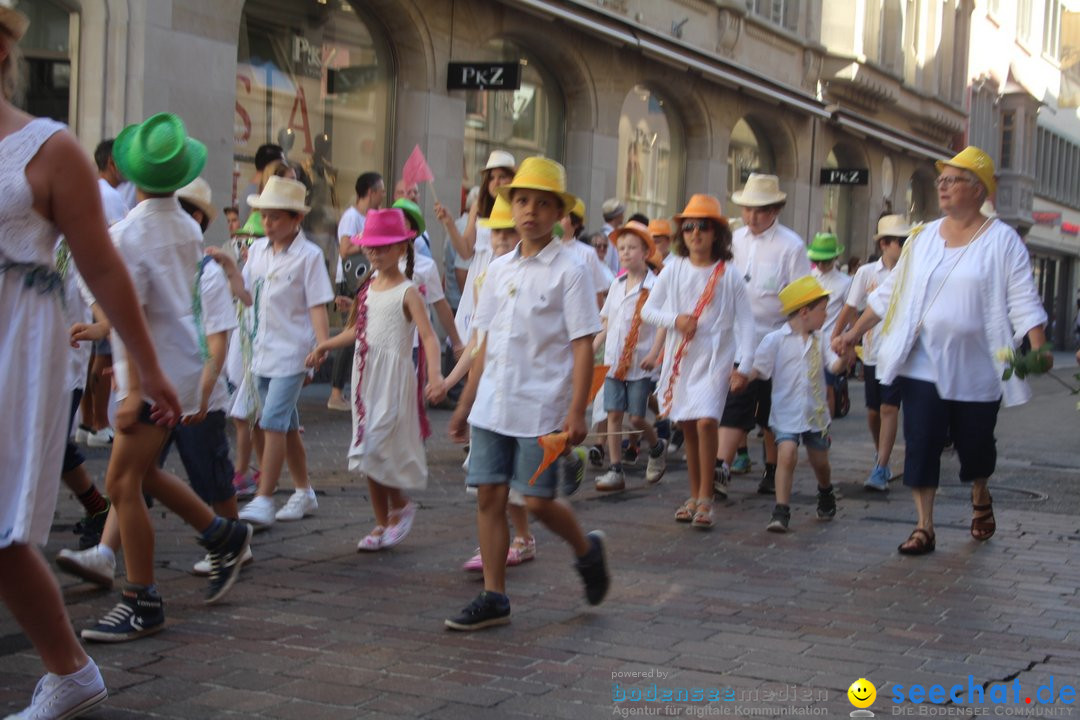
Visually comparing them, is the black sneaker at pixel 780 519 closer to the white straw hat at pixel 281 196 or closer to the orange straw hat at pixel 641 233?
the orange straw hat at pixel 641 233

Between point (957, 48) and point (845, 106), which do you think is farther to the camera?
point (957, 48)

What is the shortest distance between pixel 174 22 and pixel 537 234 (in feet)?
29.1

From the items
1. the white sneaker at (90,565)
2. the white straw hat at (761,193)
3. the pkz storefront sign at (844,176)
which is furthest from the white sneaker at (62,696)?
the pkz storefront sign at (844,176)

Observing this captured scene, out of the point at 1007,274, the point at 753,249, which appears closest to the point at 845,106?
the point at 753,249

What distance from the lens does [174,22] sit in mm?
13375

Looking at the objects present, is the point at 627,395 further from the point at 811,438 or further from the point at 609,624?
the point at 609,624

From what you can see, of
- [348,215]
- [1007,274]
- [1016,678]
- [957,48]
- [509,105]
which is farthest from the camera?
[957,48]

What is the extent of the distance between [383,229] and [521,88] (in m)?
13.2

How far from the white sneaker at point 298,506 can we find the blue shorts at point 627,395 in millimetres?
2665

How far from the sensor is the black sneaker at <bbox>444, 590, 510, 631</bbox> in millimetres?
5195

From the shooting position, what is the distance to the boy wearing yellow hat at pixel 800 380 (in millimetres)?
8055

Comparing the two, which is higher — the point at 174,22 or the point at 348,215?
the point at 174,22

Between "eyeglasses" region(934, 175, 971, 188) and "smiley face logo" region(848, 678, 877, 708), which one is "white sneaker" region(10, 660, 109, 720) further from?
"eyeglasses" region(934, 175, 971, 188)

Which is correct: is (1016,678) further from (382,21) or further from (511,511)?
(382,21)
